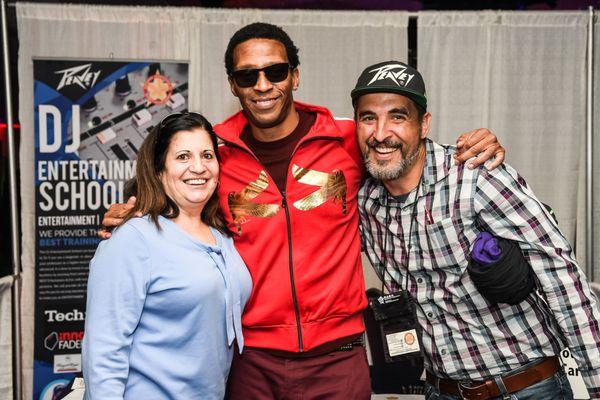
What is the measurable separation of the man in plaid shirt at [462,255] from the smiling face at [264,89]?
0.32 meters

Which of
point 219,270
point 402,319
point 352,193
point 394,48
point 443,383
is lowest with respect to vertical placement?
point 443,383

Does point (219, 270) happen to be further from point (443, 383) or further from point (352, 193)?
point (443, 383)

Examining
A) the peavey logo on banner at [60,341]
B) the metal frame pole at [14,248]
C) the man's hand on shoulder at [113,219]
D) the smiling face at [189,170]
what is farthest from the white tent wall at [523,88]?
the peavey logo on banner at [60,341]

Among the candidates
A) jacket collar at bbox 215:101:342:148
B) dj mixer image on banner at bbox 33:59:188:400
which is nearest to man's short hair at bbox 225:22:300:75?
jacket collar at bbox 215:101:342:148

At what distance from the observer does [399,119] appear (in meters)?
2.12

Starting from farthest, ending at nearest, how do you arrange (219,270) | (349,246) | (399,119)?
(349,246) → (399,119) → (219,270)

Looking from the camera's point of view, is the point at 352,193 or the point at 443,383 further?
the point at 352,193

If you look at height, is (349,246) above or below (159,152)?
below

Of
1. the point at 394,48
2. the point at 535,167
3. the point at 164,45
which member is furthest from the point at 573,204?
the point at 164,45

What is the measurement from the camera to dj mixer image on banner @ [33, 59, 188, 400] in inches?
152

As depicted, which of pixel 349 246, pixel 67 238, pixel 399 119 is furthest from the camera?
pixel 67 238

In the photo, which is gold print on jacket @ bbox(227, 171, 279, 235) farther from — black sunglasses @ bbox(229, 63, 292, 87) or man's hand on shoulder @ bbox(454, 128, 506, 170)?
man's hand on shoulder @ bbox(454, 128, 506, 170)

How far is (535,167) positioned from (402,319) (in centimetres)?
241

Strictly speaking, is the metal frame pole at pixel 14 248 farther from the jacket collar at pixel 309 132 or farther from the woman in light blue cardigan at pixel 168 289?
the woman in light blue cardigan at pixel 168 289
